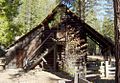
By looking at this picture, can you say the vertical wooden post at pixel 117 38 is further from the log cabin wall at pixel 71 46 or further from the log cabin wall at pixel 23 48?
A: the log cabin wall at pixel 23 48

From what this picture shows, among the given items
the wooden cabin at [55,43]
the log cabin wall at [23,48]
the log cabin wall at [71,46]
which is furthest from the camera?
the log cabin wall at [23,48]

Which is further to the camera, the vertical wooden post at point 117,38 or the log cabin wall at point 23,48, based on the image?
the log cabin wall at point 23,48

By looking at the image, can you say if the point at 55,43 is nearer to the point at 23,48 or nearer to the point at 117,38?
the point at 23,48

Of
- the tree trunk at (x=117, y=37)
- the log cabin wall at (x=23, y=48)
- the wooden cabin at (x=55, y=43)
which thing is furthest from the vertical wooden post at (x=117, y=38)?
the log cabin wall at (x=23, y=48)

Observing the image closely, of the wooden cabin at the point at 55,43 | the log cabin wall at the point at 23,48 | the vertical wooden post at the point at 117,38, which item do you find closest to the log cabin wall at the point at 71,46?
the wooden cabin at the point at 55,43

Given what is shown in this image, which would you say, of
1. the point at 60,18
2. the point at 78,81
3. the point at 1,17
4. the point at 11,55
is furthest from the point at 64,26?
the point at 78,81

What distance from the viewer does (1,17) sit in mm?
40312

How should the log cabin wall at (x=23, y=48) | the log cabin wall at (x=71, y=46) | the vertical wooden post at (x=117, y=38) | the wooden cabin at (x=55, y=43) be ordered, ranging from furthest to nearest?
1. the log cabin wall at (x=23, y=48)
2. the wooden cabin at (x=55, y=43)
3. the log cabin wall at (x=71, y=46)
4. the vertical wooden post at (x=117, y=38)

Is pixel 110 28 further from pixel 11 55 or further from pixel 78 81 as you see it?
pixel 78 81

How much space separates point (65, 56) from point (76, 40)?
8.63 feet

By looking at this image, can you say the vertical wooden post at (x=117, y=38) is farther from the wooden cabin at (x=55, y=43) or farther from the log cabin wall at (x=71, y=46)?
the wooden cabin at (x=55, y=43)

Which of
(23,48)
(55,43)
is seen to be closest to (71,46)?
(55,43)

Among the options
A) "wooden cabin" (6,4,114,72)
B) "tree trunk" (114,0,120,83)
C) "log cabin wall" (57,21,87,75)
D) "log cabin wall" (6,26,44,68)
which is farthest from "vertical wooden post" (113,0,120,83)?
"log cabin wall" (6,26,44,68)

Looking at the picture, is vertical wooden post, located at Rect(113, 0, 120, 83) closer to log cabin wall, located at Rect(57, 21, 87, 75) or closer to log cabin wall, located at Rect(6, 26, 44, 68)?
log cabin wall, located at Rect(57, 21, 87, 75)
